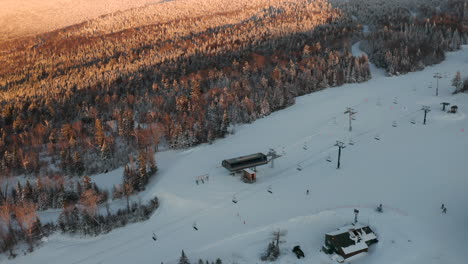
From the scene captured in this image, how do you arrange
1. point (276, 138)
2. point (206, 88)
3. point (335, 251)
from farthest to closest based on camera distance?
point (206, 88)
point (276, 138)
point (335, 251)

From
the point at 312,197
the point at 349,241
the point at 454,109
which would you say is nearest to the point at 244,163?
the point at 312,197

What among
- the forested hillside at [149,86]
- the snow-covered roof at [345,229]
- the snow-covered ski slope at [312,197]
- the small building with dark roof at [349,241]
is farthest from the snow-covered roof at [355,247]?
the forested hillside at [149,86]

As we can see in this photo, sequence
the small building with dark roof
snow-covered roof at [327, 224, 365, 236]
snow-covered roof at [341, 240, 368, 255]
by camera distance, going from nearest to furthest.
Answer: snow-covered roof at [341, 240, 368, 255] < the small building with dark roof < snow-covered roof at [327, 224, 365, 236]

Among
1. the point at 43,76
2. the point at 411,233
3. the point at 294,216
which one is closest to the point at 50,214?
the point at 294,216

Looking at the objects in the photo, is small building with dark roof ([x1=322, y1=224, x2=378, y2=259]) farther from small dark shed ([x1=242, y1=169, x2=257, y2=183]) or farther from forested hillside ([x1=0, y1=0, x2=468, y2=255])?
forested hillside ([x1=0, y1=0, x2=468, y2=255])

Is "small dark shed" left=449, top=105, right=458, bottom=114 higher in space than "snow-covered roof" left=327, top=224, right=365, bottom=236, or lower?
lower

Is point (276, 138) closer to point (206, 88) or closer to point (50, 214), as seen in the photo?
point (50, 214)

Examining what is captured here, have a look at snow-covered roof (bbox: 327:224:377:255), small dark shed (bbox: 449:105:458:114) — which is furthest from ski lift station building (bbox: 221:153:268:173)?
small dark shed (bbox: 449:105:458:114)

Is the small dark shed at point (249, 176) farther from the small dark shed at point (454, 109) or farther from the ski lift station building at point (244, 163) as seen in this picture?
the small dark shed at point (454, 109)
